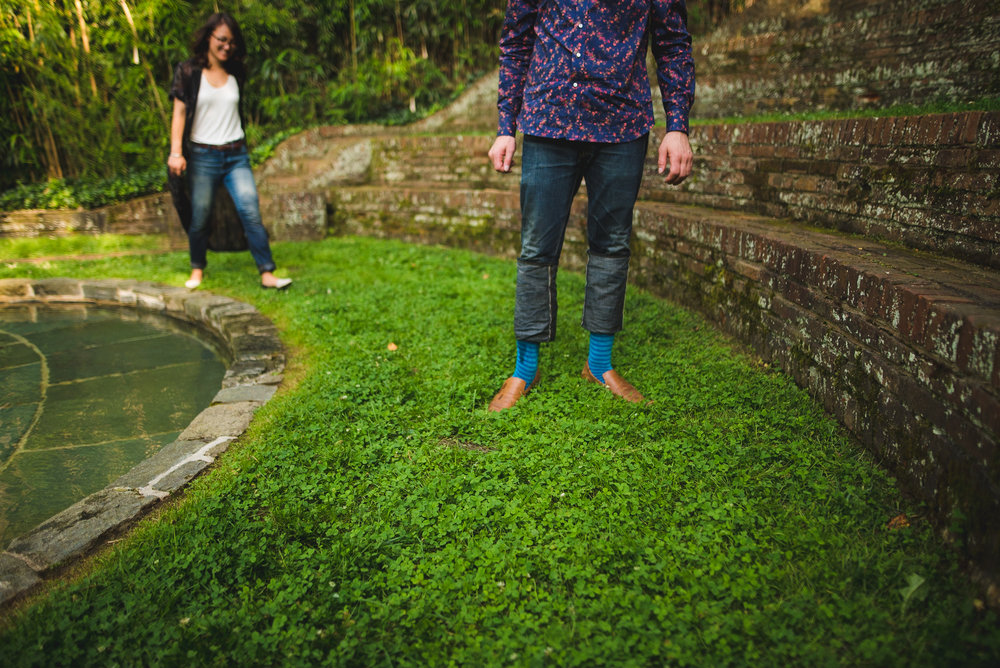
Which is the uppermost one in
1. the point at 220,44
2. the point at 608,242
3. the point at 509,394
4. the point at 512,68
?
the point at 220,44

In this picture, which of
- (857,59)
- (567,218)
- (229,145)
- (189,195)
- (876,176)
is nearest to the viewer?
(567,218)

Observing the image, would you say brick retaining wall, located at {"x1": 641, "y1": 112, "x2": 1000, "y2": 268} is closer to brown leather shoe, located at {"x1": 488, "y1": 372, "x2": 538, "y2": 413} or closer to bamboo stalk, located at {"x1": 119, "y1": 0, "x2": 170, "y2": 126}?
brown leather shoe, located at {"x1": 488, "y1": 372, "x2": 538, "y2": 413}

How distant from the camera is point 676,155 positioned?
2.20m

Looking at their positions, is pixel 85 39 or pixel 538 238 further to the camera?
pixel 85 39

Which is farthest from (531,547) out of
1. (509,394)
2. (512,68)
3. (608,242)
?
(512,68)

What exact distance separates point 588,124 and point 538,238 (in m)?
0.47

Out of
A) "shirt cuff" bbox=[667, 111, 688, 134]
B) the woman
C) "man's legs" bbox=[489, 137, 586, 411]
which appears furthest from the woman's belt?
"shirt cuff" bbox=[667, 111, 688, 134]

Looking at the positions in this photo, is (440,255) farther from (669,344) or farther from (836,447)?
(836,447)

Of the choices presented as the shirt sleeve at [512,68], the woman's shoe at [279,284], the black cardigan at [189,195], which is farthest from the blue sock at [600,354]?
the black cardigan at [189,195]

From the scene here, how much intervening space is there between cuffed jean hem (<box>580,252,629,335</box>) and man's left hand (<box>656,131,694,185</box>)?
0.39 m

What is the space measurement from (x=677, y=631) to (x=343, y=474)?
1187 mm

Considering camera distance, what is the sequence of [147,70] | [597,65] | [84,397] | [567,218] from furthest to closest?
[147,70]
[84,397]
[567,218]
[597,65]

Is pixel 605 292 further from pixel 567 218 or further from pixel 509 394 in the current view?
pixel 509 394

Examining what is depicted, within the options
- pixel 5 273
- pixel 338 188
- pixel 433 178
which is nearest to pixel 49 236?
pixel 5 273
